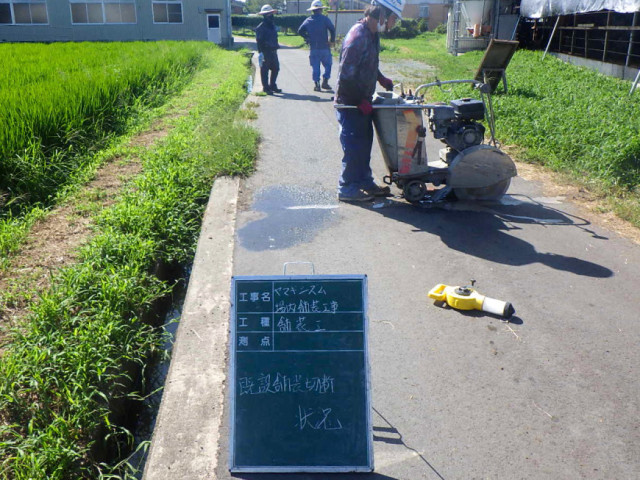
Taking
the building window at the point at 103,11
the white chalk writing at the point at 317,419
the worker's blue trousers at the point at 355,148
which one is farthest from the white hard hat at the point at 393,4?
the building window at the point at 103,11

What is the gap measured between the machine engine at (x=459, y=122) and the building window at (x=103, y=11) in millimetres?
34394

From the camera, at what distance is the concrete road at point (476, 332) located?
3293mm

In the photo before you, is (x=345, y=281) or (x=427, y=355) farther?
(x=427, y=355)

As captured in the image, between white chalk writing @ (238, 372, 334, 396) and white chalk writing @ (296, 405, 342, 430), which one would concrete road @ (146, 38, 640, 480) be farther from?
white chalk writing @ (238, 372, 334, 396)

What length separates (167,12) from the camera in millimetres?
37000

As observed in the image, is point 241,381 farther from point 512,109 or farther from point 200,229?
point 512,109

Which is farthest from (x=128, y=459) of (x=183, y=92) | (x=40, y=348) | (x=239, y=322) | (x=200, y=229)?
(x=183, y=92)

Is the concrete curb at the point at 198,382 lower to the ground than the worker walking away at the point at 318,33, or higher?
lower

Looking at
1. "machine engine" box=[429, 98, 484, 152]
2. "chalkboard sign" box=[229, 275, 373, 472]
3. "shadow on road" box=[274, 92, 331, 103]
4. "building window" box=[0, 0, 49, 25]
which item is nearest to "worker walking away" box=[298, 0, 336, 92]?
"shadow on road" box=[274, 92, 331, 103]

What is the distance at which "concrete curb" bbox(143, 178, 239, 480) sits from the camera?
3.24m

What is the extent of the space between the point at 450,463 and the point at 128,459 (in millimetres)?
1775

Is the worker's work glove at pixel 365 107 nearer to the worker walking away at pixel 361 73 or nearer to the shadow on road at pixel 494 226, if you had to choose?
the worker walking away at pixel 361 73

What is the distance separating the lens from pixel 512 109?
10844mm

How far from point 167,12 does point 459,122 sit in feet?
112
